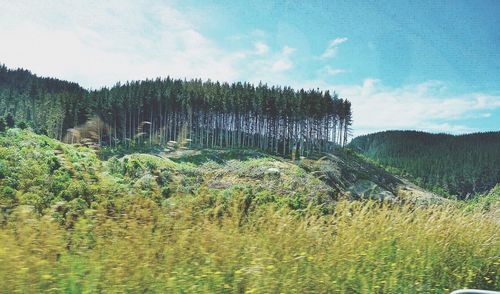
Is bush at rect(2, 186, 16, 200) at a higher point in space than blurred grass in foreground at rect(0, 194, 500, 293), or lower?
higher

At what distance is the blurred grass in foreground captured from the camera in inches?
140

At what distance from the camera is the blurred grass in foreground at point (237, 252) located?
355cm

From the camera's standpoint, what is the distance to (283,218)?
191 inches

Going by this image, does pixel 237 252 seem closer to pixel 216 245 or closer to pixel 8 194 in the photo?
pixel 216 245

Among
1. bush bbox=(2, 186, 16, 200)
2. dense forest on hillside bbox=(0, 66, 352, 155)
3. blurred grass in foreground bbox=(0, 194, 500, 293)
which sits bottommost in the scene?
blurred grass in foreground bbox=(0, 194, 500, 293)

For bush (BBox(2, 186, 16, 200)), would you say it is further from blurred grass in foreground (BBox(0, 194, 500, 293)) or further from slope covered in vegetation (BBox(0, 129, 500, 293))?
blurred grass in foreground (BBox(0, 194, 500, 293))

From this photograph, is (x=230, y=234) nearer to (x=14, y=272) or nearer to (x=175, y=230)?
(x=175, y=230)

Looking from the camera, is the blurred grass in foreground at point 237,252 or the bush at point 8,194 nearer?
the blurred grass in foreground at point 237,252

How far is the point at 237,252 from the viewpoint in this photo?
426 centimetres

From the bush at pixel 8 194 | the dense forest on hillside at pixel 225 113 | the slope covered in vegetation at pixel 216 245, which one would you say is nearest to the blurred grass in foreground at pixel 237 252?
the slope covered in vegetation at pixel 216 245

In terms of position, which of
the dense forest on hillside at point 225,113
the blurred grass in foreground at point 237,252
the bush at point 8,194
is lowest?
the blurred grass in foreground at point 237,252

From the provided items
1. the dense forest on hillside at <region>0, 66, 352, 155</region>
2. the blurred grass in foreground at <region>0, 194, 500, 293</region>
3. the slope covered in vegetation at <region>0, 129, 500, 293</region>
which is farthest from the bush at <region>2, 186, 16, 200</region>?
the dense forest on hillside at <region>0, 66, 352, 155</region>

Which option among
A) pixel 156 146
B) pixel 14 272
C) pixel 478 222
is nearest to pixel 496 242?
pixel 478 222

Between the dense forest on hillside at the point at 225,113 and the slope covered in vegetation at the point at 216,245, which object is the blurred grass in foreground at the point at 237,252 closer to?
the slope covered in vegetation at the point at 216,245
